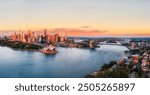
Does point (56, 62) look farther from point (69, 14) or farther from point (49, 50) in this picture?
point (69, 14)

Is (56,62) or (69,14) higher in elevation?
(69,14)

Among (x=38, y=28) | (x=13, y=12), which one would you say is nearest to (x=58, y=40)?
(x=38, y=28)

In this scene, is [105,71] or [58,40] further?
[58,40]

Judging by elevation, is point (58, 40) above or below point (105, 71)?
above

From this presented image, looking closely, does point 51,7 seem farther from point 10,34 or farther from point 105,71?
point 105,71

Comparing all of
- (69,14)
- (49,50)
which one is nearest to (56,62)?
(49,50)
